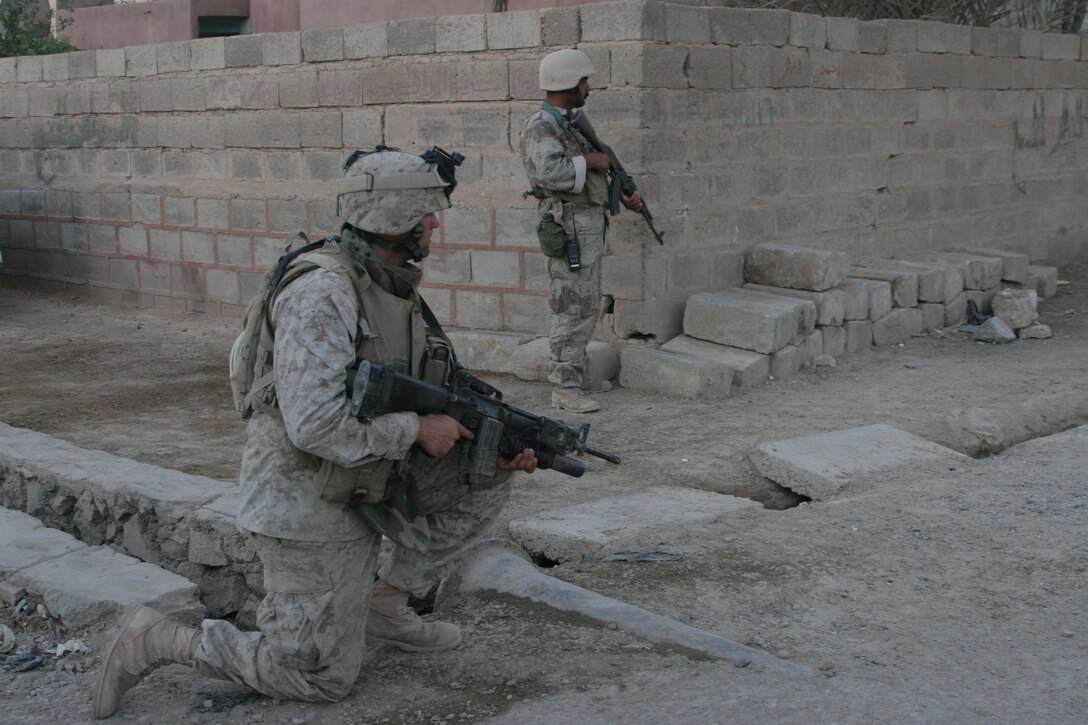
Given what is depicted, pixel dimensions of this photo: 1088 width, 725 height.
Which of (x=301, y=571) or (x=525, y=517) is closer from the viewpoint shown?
(x=301, y=571)

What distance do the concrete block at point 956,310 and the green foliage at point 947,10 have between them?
400 centimetres

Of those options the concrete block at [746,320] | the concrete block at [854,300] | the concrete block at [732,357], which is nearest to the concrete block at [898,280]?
the concrete block at [854,300]

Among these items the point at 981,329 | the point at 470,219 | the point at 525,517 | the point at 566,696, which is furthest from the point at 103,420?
the point at 981,329

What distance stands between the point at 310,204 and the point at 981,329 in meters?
4.89

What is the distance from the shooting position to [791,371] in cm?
743

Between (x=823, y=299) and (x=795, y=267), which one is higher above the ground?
(x=795, y=267)

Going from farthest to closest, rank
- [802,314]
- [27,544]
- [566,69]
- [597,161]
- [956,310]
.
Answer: [956,310]
[802,314]
[597,161]
[566,69]
[27,544]

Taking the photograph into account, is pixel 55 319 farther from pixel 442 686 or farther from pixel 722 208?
pixel 442 686

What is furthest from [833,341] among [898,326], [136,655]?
[136,655]

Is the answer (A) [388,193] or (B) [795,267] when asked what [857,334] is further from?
(A) [388,193]

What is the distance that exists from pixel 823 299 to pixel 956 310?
1.79 meters

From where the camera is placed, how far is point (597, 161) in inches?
253

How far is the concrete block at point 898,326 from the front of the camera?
825cm

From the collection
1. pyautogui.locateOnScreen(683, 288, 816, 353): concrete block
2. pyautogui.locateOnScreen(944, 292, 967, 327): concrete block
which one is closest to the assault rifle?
pyautogui.locateOnScreen(683, 288, 816, 353): concrete block
